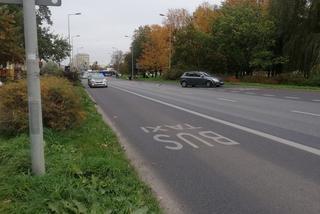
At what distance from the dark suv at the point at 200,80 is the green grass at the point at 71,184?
37545 millimetres

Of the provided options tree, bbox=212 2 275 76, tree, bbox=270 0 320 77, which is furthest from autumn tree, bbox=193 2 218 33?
tree, bbox=270 0 320 77

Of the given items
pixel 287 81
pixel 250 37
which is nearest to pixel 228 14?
pixel 250 37

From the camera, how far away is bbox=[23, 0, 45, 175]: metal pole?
5.96 m

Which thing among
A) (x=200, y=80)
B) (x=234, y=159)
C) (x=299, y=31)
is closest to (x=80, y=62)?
(x=200, y=80)

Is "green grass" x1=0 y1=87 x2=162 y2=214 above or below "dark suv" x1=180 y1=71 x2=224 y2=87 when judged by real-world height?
above

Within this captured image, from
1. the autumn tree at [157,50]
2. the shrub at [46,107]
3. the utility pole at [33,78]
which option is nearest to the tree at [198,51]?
the autumn tree at [157,50]

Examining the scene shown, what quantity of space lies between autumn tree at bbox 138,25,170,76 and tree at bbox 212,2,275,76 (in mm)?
23045

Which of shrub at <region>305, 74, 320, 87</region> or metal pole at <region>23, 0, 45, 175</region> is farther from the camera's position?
shrub at <region>305, 74, 320, 87</region>

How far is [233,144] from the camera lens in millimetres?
9844

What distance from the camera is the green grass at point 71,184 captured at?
5152 mm

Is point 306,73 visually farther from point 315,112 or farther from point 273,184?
point 273,184

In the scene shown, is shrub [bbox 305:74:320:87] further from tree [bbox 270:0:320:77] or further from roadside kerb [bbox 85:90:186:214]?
roadside kerb [bbox 85:90:186:214]

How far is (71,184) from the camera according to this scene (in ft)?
19.0

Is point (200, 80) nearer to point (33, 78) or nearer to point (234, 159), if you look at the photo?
point (234, 159)
